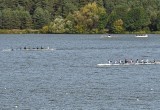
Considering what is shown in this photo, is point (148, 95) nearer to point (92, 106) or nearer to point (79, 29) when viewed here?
point (92, 106)

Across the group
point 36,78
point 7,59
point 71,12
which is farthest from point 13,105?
point 71,12

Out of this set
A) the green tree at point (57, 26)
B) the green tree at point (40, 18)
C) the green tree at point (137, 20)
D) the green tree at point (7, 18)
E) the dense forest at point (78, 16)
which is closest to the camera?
the green tree at point (57, 26)

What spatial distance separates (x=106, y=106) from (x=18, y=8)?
140088 millimetres

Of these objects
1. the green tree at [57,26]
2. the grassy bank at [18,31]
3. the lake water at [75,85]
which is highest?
the lake water at [75,85]

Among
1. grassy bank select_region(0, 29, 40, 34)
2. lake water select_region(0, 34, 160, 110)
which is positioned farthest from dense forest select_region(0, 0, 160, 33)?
lake water select_region(0, 34, 160, 110)

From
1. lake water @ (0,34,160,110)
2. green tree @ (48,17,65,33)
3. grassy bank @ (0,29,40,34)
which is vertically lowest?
grassy bank @ (0,29,40,34)

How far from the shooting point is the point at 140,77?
205 ft

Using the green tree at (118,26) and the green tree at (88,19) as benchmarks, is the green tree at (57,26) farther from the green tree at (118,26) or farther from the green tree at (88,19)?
the green tree at (118,26)

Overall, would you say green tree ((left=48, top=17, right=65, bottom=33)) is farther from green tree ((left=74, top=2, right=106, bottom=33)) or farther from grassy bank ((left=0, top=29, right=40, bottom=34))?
grassy bank ((left=0, top=29, right=40, bottom=34))

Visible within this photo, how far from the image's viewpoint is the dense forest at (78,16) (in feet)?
543

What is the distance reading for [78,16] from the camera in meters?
162

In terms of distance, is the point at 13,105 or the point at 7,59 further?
the point at 7,59

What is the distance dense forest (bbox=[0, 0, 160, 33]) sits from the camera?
16562 centimetres

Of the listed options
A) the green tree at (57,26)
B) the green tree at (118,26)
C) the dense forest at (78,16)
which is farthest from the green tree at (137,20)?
the green tree at (57,26)
